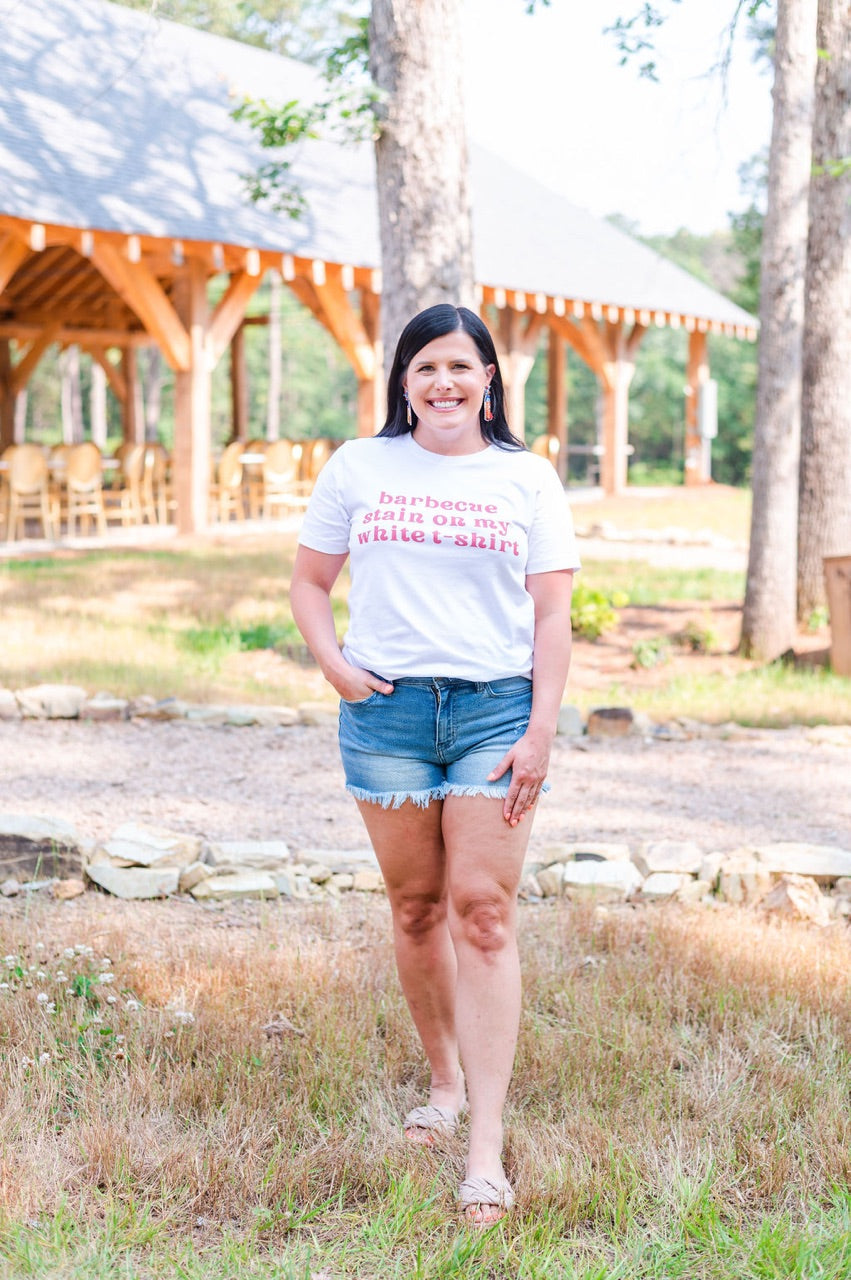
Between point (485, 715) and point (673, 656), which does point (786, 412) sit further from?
point (485, 715)

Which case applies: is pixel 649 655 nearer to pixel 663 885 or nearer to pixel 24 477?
pixel 663 885

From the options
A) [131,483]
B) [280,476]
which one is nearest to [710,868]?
[131,483]

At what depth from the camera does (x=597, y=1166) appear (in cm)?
277

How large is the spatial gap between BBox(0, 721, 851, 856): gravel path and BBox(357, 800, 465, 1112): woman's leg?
6.36ft

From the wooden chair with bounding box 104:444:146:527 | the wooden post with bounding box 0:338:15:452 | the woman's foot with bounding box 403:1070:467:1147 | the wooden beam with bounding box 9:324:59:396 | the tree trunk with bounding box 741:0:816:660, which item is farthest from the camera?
the wooden post with bounding box 0:338:15:452

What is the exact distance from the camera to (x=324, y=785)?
593 centimetres

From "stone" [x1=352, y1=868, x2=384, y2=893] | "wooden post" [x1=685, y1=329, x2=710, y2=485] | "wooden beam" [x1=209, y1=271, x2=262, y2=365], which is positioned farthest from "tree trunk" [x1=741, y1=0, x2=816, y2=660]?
"wooden post" [x1=685, y1=329, x2=710, y2=485]

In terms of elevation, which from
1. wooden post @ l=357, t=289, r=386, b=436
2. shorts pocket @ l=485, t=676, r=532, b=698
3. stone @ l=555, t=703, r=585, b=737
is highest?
wooden post @ l=357, t=289, r=386, b=436

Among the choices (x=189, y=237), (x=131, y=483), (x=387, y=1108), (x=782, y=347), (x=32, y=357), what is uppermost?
(x=189, y=237)

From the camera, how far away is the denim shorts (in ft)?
8.45

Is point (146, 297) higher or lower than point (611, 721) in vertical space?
higher

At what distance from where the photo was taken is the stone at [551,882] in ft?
14.6

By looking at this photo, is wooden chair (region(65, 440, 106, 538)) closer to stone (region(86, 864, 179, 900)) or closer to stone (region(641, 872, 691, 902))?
stone (region(86, 864, 179, 900))

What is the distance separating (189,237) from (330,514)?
1184 cm
